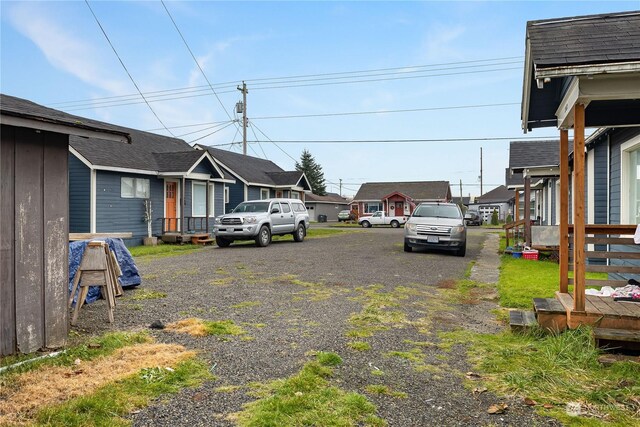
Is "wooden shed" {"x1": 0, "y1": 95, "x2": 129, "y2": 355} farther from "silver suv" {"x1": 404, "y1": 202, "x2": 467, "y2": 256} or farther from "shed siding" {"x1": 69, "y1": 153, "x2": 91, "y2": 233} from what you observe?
"shed siding" {"x1": 69, "y1": 153, "x2": 91, "y2": 233}

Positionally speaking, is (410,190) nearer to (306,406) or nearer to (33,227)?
(33,227)

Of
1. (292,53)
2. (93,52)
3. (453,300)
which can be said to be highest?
(292,53)

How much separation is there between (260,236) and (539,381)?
44.3ft

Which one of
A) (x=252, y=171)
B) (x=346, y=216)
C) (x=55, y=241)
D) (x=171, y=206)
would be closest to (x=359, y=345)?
(x=55, y=241)

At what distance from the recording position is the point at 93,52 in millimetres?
12445

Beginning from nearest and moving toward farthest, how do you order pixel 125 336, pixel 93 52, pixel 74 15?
pixel 125 336 < pixel 74 15 < pixel 93 52

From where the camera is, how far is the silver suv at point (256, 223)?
1623 cm

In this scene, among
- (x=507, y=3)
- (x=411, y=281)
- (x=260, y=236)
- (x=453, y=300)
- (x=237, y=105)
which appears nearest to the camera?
(x=453, y=300)

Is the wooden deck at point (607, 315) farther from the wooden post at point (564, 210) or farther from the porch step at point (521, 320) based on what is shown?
the wooden post at point (564, 210)

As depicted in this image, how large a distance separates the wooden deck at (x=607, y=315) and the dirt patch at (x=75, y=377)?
13.4ft

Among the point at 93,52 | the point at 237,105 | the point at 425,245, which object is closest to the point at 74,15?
the point at 93,52

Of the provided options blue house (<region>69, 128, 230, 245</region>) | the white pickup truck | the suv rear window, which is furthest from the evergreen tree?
the suv rear window

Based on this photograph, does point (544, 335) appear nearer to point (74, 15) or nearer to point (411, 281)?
point (411, 281)

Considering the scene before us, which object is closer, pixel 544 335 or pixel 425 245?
pixel 544 335
